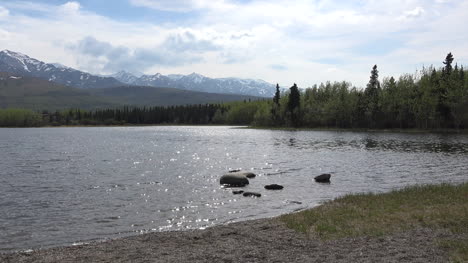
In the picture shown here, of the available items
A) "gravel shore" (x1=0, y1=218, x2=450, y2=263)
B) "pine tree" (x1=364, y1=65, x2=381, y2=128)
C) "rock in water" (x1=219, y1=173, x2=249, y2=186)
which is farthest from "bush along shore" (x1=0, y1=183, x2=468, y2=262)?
"pine tree" (x1=364, y1=65, x2=381, y2=128)

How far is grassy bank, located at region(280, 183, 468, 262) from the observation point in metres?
20.8

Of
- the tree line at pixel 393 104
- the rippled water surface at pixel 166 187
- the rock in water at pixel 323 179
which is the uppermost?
the tree line at pixel 393 104

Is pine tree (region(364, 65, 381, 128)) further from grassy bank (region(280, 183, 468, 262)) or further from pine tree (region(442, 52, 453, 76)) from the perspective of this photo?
grassy bank (region(280, 183, 468, 262))

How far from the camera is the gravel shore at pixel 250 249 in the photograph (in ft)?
56.2

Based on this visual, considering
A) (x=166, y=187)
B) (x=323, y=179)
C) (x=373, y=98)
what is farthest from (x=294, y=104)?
(x=166, y=187)

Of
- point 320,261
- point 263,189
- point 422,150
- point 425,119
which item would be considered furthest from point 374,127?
point 320,261

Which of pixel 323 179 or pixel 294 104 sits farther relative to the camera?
pixel 294 104

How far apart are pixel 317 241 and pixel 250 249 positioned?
3.67 metres

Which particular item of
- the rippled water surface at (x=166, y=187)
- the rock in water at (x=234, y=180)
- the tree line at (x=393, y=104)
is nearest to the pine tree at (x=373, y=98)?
the tree line at (x=393, y=104)

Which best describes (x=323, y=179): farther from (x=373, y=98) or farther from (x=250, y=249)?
(x=373, y=98)

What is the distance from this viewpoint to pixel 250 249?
62.5ft

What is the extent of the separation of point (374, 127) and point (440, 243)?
150 m

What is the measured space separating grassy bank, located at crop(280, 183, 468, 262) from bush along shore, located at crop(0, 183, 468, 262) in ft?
0.16

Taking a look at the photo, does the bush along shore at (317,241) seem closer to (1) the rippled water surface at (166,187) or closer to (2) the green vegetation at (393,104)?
(1) the rippled water surface at (166,187)
